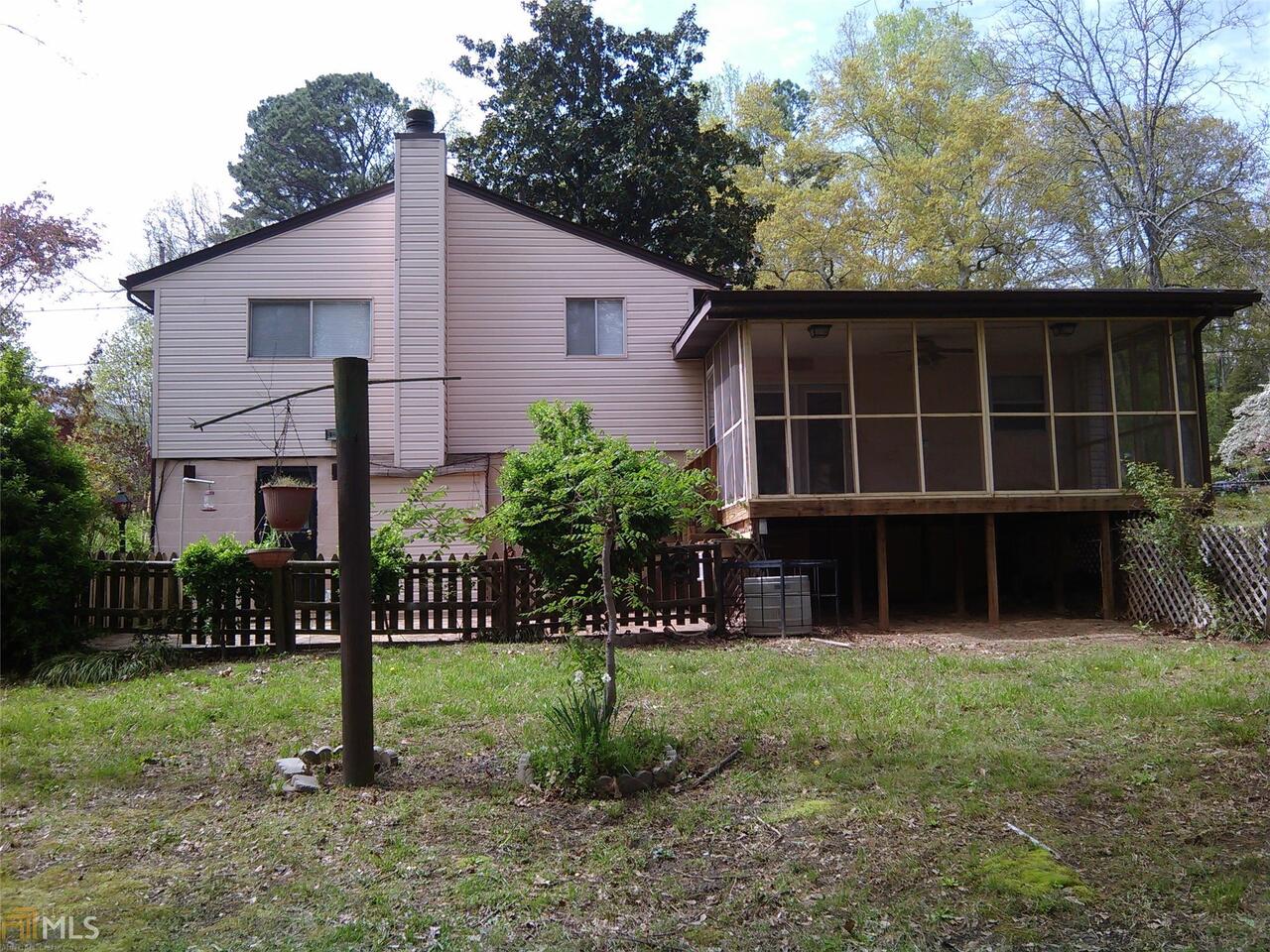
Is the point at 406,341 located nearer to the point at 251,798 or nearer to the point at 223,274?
the point at 223,274

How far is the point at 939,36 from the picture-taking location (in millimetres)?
31234

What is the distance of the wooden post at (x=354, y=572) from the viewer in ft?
17.5

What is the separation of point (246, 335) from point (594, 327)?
565cm

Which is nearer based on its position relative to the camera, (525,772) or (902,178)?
(525,772)

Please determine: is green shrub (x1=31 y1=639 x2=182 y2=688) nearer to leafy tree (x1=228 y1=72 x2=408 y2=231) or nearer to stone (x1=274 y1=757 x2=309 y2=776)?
stone (x1=274 y1=757 x2=309 y2=776)

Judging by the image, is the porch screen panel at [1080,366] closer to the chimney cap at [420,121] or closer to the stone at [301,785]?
the chimney cap at [420,121]

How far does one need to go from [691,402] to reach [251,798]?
11804 mm

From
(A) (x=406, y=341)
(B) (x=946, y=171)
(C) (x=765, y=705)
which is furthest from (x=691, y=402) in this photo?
(B) (x=946, y=171)

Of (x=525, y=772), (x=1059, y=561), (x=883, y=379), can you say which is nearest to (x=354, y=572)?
(x=525, y=772)

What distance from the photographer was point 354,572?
215 inches

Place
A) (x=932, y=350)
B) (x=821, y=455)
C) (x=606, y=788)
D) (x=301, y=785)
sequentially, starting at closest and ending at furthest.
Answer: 1. (x=606, y=788)
2. (x=301, y=785)
3. (x=821, y=455)
4. (x=932, y=350)

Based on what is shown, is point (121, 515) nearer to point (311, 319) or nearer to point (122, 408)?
point (311, 319)

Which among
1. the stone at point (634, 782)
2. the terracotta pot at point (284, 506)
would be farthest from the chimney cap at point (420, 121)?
the stone at point (634, 782)

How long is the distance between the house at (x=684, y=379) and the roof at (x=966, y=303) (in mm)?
36
